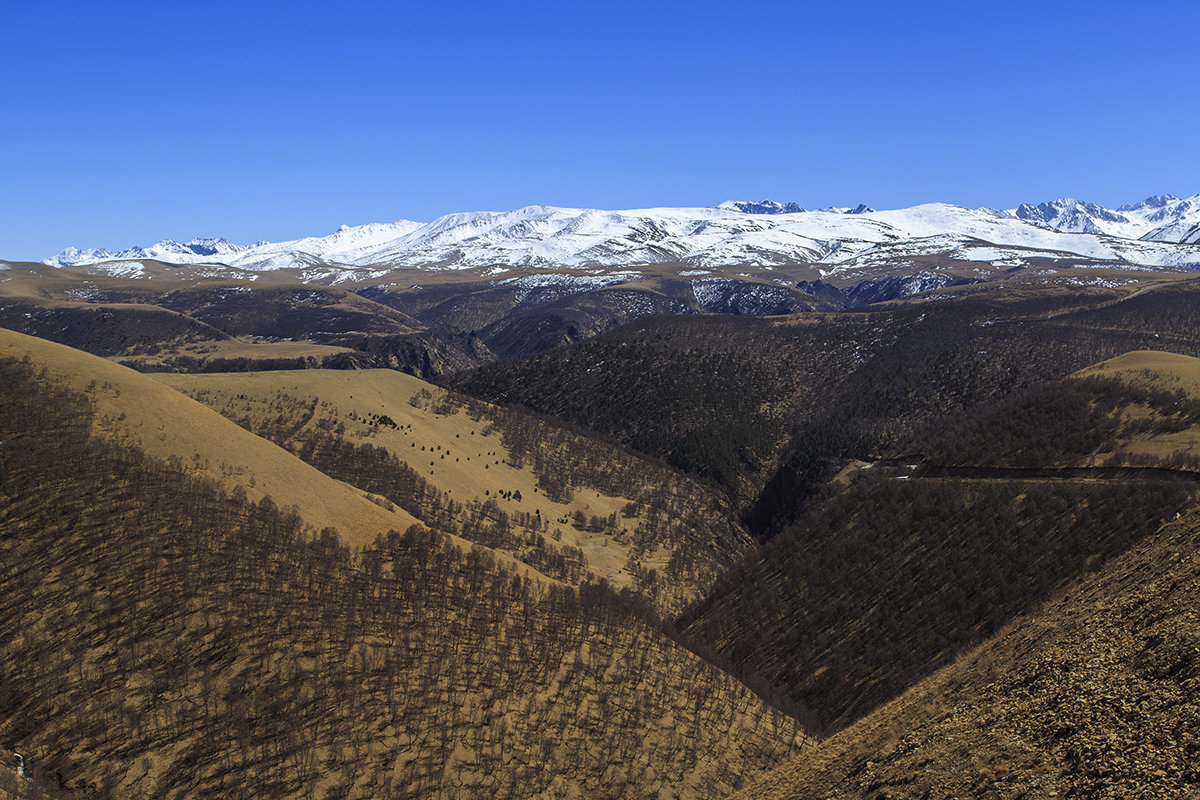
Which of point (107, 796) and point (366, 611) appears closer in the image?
point (107, 796)

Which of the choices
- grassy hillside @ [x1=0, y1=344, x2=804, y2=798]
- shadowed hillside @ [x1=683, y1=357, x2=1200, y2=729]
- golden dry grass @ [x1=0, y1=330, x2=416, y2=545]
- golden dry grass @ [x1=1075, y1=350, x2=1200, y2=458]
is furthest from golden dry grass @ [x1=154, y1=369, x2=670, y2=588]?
golden dry grass @ [x1=1075, y1=350, x2=1200, y2=458]

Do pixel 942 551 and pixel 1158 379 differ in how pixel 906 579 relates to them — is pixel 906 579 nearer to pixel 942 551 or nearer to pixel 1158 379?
pixel 942 551

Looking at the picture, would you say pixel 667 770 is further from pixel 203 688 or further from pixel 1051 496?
pixel 1051 496

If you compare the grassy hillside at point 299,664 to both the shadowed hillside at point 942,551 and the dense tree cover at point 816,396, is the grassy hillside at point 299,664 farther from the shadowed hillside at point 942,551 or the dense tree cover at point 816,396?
the dense tree cover at point 816,396

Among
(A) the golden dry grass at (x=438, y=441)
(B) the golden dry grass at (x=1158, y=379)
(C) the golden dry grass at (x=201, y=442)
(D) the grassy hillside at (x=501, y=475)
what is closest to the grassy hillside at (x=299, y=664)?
(C) the golden dry grass at (x=201, y=442)

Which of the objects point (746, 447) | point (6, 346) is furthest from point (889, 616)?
point (746, 447)

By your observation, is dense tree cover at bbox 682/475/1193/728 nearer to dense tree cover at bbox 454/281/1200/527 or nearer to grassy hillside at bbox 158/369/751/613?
grassy hillside at bbox 158/369/751/613
